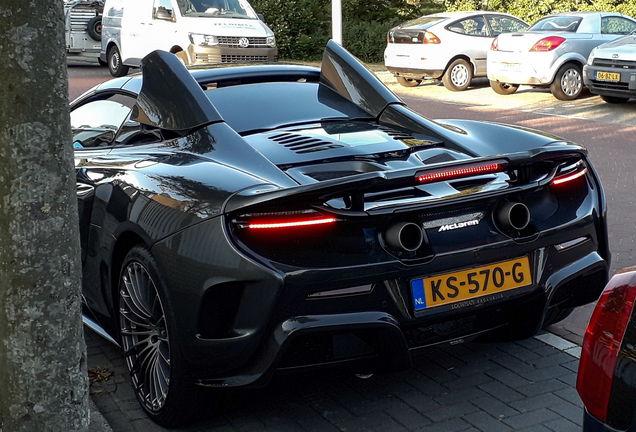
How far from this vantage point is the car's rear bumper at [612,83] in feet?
42.2

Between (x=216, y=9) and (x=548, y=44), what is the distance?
6.96 metres

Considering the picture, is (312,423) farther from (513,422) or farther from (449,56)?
(449,56)

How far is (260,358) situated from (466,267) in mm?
883

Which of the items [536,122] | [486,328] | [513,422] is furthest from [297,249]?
[536,122]

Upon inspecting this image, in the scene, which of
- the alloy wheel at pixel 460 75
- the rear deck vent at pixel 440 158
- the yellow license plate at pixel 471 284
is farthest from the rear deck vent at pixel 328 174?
the alloy wheel at pixel 460 75

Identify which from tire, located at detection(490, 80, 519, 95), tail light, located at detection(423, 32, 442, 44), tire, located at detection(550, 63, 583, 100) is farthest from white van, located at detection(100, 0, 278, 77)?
tire, located at detection(550, 63, 583, 100)

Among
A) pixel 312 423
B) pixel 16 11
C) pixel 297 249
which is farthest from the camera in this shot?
pixel 312 423

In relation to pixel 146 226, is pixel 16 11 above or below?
above

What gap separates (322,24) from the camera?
2539 centimetres

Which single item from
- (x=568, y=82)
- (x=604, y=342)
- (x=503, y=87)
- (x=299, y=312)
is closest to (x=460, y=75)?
(x=503, y=87)

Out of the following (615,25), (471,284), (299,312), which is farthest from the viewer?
(615,25)

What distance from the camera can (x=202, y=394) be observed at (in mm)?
3383

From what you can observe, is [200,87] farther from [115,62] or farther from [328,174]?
[115,62]

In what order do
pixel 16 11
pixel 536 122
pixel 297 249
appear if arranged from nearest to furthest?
pixel 16 11 < pixel 297 249 < pixel 536 122
